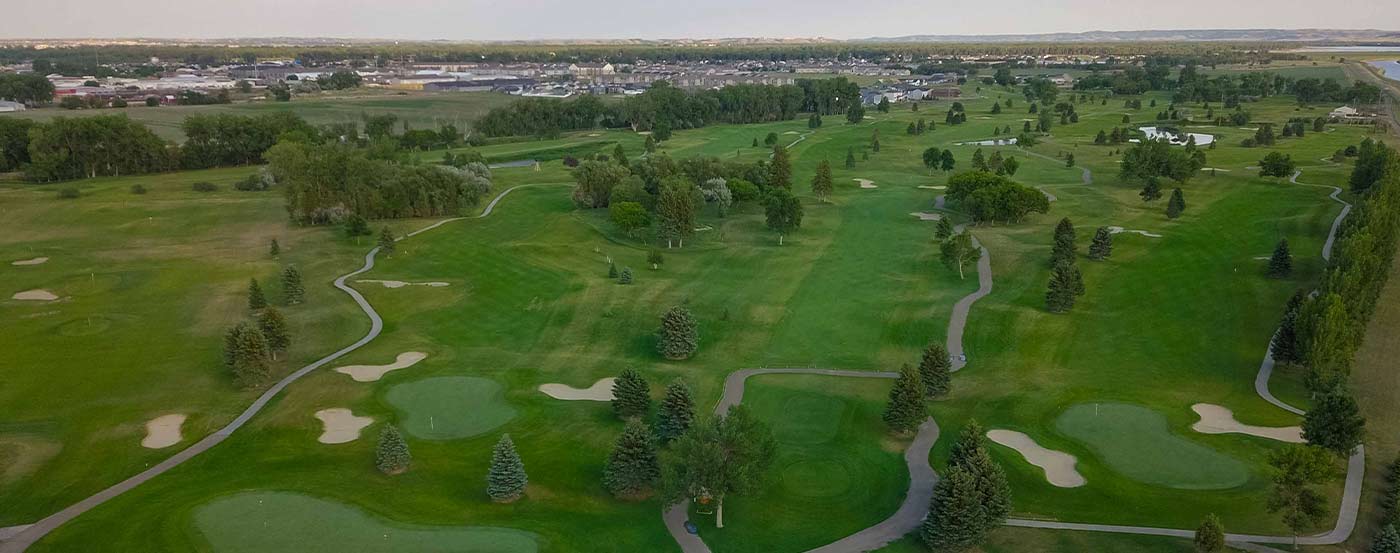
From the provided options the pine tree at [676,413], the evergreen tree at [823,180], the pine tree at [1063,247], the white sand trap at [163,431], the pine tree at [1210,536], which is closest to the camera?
the pine tree at [1210,536]

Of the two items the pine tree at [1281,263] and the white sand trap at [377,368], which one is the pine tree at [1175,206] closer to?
the pine tree at [1281,263]

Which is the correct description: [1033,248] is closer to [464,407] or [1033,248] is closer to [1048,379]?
[1048,379]

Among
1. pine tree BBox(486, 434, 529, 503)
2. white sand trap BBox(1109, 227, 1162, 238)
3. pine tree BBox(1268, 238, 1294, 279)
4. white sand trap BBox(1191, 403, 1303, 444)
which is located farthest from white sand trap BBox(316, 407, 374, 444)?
white sand trap BBox(1109, 227, 1162, 238)

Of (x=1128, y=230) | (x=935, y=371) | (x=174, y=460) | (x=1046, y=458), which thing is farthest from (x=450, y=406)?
(x=1128, y=230)

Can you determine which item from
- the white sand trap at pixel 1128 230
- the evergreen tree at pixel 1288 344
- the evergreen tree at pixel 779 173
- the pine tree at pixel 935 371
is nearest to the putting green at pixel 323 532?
the pine tree at pixel 935 371

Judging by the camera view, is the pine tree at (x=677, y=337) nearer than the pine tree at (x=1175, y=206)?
Yes

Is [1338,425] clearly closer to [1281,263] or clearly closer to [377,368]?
[1281,263]

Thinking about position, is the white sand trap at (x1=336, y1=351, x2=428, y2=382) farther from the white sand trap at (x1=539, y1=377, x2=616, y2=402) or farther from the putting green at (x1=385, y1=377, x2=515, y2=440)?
the white sand trap at (x1=539, y1=377, x2=616, y2=402)
